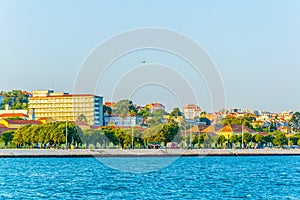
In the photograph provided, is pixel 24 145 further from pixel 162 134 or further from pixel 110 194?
pixel 110 194

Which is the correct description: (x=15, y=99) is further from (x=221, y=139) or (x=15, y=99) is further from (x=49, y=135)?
(x=49, y=135)

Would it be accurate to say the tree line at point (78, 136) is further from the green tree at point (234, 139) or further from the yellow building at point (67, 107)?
the yellow building at point (67, 107)

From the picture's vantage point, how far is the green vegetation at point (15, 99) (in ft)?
609

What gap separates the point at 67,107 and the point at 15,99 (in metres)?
41.2

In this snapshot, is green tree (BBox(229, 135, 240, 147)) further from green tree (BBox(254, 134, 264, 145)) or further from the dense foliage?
the dense foliage

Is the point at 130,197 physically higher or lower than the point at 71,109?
lower

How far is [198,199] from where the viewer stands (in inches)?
1347

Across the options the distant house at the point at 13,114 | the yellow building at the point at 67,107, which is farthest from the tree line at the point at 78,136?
the distant house at the point at 13,114

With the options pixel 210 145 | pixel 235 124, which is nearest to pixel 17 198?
pixel 210 145

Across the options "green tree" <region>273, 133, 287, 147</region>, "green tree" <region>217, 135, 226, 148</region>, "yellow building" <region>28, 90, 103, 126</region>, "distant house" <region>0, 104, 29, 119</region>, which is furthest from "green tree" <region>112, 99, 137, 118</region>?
"green tree" <region>273, 133, 287, 147</region>

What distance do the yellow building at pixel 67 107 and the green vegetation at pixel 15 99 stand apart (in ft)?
56.0

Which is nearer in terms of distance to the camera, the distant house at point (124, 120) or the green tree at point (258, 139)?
the green tree at point (258, 139)

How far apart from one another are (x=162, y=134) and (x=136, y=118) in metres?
44.8

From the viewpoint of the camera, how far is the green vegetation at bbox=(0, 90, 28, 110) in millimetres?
185575
